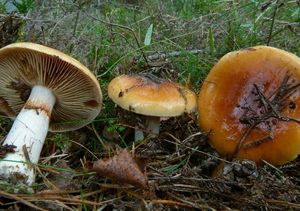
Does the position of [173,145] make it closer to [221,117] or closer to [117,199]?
[221,117]

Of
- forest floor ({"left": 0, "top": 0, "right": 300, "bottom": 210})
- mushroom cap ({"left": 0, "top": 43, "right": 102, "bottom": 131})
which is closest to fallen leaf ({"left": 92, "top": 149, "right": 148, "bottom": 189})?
forest floor ({"left": 0, "top": 0, "right": 300, "bottom": 210})

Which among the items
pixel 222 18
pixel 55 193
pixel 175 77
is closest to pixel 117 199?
pixel 55 193

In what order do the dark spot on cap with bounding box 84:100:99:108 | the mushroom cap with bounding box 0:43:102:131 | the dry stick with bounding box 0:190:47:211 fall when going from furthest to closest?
the dark spot on cap with bounding box 84:100:99:108 < the mushroom cap with bounding box 0:43:102:131 < the dry stick with bounding box 0:190:47:211

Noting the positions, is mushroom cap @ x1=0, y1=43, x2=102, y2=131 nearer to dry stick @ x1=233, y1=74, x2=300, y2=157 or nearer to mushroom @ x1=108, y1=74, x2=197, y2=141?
mushroom @ x1=108, y1=74, x2=197, y2=141

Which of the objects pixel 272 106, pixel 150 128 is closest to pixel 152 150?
pixel 150 128

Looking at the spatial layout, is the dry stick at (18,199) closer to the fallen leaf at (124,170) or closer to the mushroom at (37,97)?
the mushroom at (37,97)

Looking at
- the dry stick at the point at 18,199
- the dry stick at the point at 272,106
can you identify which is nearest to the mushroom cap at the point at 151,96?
the dry stick at the point at 272,106
